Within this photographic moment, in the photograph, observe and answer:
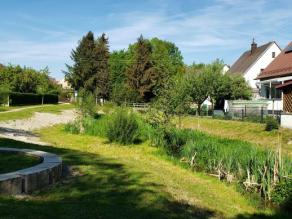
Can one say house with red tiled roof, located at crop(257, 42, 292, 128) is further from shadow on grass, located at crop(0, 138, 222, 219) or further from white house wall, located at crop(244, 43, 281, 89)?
shadow on grass, located at crop(0, 138, 222, 219)

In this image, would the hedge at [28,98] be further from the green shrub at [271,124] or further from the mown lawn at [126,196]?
the mown lawn at [126,196]

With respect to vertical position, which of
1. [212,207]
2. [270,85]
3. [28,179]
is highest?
[270,85]

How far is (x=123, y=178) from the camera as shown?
9672 millimetres

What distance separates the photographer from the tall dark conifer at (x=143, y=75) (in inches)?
2672

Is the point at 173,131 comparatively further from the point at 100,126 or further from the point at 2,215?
the point at 2,215

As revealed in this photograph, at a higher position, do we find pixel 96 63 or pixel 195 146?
pixel 96 63

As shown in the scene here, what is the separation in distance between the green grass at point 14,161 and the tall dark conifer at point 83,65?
68.0m

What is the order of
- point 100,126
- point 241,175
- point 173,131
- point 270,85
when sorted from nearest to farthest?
point 241,175 < point 173,131 < point 100,126 < point 270,85

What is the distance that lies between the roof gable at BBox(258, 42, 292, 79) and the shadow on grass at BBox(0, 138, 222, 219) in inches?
1184

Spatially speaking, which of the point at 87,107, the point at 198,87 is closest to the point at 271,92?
the point at 198,87

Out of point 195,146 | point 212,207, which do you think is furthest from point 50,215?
point 195,146

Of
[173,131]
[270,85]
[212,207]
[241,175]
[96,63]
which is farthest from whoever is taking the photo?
[96,63]

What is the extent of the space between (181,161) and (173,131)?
13.1 feet

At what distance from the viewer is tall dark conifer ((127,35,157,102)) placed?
223 feet
